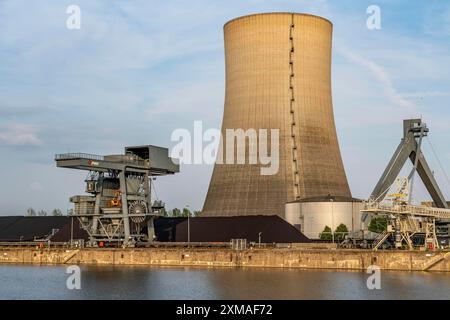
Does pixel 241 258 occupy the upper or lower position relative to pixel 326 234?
lower

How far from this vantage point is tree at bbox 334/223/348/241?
70738mm

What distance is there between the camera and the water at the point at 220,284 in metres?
41.5

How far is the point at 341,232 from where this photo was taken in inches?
2805

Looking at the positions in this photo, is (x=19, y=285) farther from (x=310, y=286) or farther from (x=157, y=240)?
(x=157, y=240)

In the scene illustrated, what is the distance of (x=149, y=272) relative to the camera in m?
56.8

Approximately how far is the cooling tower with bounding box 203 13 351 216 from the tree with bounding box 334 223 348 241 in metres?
4.17

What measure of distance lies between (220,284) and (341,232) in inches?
1076

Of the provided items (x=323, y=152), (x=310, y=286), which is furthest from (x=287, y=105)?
(x=310, y=286)
